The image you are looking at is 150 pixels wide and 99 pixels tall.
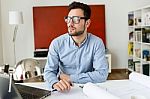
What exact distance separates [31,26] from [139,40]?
7.44ft

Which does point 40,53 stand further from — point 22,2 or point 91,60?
point 91,60

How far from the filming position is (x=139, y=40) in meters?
4.58

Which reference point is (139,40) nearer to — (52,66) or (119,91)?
(52,66)

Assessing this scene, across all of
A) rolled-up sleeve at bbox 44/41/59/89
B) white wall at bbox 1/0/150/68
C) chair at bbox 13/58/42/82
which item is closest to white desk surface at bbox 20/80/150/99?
rolled-up sleeve at bbox 44/41/59/89

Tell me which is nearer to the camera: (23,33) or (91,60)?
(91,60)

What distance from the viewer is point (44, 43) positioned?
5070mm

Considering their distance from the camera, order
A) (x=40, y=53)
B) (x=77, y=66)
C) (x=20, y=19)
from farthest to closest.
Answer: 1. (x=40, y=53)
2. (x=20, y=19)
3. (x=77, y=66)

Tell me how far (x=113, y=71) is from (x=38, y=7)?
2.15 m

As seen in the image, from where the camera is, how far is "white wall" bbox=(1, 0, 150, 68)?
4.98m

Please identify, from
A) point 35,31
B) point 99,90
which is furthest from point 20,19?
point 99,90

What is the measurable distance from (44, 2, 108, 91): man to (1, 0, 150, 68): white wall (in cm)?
333

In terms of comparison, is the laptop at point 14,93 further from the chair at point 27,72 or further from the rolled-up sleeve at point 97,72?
the chair at point 27,72

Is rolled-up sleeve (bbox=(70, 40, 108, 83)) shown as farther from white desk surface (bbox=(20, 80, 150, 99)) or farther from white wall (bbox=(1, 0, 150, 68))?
white wall (bbox=(1, 0, 150, 68))

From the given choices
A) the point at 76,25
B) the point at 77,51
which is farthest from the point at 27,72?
the point at 76,25
